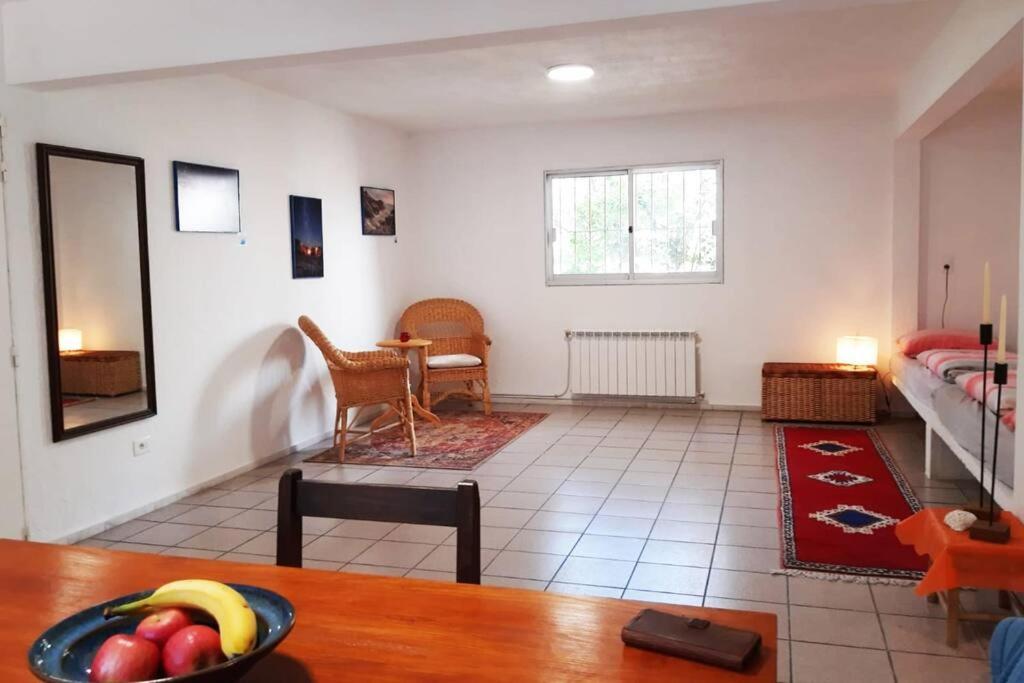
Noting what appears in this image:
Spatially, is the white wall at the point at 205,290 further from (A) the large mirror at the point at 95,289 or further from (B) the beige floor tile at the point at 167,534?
(B) the beige floor tile at the point at 167,534

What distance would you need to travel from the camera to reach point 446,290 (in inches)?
314

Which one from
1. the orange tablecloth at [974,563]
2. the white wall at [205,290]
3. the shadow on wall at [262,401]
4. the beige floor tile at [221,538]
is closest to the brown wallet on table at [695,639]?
the orange tablecloth at [974,563]

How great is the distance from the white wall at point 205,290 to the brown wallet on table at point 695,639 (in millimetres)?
3594

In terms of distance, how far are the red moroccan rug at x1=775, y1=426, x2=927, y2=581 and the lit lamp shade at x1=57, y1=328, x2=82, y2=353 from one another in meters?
3.47

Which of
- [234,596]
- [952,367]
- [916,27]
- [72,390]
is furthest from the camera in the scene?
[952,367]

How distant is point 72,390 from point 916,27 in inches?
186

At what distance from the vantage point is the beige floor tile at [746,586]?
339 cm

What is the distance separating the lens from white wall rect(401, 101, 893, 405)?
686cm

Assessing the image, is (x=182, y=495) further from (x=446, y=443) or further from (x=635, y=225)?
(x=635, y=225)

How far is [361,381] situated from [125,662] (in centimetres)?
471

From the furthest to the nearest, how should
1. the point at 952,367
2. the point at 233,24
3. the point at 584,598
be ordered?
the point at 952,367, the point at 233,24, the point at 584,598

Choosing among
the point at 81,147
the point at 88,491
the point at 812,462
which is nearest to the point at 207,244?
the point at 81,147

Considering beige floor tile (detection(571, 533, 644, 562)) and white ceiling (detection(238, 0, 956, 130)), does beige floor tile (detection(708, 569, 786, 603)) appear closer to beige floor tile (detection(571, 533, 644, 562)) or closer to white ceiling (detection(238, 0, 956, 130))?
beige floor tile (detection(571, 533, 644, 562))

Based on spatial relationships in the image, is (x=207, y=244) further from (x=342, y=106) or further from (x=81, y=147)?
(x=342, y=106)
